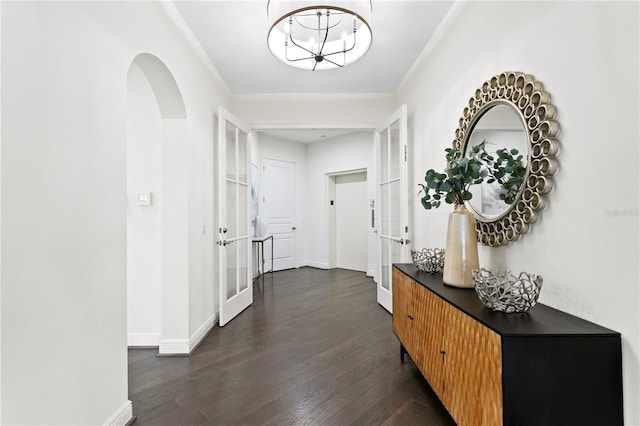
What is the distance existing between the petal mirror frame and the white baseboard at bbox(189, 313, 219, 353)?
8.07 ft

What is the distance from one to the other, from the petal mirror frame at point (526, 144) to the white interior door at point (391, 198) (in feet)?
4.02

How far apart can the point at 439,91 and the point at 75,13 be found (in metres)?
2.50

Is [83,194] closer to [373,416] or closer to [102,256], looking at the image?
[102,256]

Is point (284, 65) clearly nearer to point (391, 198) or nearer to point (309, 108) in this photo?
point (309, 108)

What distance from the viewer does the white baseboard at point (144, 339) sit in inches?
100

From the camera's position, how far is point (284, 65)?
114 inches

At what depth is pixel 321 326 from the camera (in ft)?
9.64

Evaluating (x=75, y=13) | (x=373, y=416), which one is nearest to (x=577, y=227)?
(x=373, y=416)

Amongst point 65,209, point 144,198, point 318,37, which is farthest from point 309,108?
point 65,209

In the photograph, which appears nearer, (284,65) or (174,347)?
(174,347)

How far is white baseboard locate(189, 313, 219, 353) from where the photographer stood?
246 cm

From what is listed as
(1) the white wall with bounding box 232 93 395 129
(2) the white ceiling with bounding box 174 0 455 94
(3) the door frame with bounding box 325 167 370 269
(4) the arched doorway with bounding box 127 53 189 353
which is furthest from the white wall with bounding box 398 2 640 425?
(3) the door frame with bounding box 325 167 370 269

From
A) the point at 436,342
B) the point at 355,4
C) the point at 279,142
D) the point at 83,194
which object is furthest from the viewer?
the point at 279,142

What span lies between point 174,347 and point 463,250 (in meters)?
2.40
